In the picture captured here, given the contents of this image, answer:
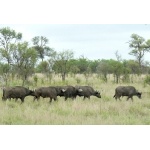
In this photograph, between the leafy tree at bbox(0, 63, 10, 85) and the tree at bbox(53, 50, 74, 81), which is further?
the tree at bbox(53, 50, 74, 81)

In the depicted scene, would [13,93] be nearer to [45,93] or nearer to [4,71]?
[45,93]

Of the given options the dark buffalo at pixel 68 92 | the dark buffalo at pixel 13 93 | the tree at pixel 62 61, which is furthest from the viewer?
the tree at pixel 62 61

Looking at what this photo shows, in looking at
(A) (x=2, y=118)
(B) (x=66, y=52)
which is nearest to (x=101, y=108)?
(A) (x=2, y=118)

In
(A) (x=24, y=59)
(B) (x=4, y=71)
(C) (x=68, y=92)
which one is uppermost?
(A) (x=24, y=59)

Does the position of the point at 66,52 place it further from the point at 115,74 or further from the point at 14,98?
the point at 14,98

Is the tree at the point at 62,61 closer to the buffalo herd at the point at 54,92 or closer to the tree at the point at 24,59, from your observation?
the tree at the point at 24,59

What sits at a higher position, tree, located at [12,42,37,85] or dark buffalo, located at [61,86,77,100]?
tree, located at [12,42,37,85]

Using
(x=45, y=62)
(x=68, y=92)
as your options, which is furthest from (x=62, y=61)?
(x=68, y=92)

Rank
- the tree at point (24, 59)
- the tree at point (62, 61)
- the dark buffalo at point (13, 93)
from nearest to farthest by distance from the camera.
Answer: the dark buffalo at point (13, 93) → the tree at point (24, 59) → the tree at point (62, 61)

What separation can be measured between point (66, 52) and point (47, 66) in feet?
9.42

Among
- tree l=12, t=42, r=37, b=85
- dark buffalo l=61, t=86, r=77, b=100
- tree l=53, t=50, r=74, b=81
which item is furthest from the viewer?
tree l=53, t=50, r=74, b=81

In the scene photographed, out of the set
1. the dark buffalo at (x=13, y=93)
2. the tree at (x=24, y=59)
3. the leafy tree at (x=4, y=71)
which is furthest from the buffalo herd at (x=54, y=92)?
the leafy tree at (x=4, y=71)

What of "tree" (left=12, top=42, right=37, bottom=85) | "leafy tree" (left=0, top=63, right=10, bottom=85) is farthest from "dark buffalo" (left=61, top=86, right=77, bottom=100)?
"leafy tree" (left=0, top=63, right=10, bottom=85)

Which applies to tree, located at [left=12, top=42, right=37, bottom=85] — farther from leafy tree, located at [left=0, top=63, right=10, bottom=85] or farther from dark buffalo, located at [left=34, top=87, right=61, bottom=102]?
dark buffalo, located at [left=34, top=87, right=61, bottom=102]
